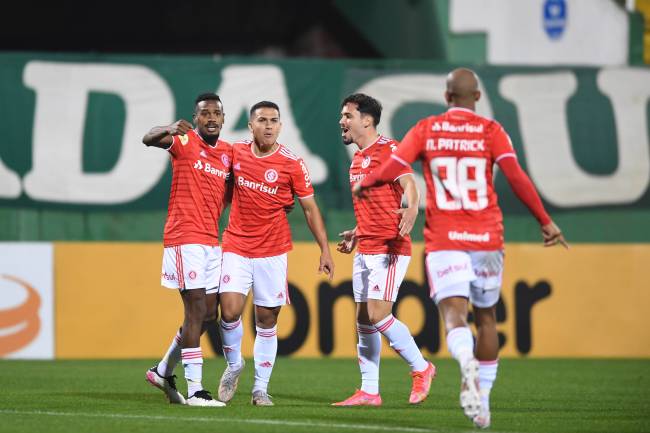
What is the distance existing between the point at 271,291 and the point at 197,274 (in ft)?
2.01

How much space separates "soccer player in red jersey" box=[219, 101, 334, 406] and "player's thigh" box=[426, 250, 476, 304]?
1824mm

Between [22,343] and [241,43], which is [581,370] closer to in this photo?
[22,343]

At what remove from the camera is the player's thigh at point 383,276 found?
8.98 metres

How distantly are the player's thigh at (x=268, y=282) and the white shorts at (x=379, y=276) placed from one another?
0.59 m

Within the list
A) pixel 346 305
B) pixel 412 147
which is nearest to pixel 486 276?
pixel 412 147

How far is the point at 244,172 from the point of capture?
29.3 feet

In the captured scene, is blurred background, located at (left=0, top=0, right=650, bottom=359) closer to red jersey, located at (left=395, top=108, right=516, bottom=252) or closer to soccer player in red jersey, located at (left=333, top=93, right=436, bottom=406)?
soccer player in red jersey, located at (left=333, top=93, right=436, bottom=406)

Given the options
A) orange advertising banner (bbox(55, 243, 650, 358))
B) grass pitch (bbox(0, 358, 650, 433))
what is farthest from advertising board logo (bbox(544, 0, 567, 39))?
grass pitch (bbox(0, 358, 650, 433))

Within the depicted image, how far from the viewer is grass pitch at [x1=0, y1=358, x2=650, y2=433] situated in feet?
24.3

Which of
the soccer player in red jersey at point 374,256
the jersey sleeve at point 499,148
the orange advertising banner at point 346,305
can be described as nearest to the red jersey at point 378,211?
the soccer player in red jersey at point 374,256

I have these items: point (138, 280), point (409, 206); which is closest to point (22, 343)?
point (138, 280)

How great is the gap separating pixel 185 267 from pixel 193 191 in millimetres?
556

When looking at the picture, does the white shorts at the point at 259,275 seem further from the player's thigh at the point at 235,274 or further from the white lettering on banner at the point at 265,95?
the white lettering on banner at the point at 265,95

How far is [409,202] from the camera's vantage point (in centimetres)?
821
